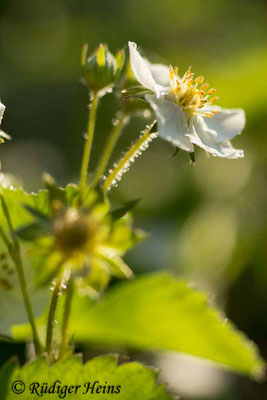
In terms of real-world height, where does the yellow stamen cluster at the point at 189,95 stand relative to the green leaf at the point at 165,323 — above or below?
above

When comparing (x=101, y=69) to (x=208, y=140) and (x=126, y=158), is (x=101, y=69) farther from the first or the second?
(x=208, y=140)

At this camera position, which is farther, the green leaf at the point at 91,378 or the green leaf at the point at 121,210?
the green leaf at the point at 91,378

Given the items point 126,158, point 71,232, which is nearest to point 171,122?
point 126,158

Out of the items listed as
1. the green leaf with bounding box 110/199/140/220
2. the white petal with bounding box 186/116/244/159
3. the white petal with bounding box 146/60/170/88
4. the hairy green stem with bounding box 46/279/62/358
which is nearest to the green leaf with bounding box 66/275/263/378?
the white petal with bounding box 186/116/244/159

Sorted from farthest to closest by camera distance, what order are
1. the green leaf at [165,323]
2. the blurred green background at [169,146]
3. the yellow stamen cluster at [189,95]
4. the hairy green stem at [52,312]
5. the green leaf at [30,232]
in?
1. the blurred green background at [169,146]
2. the green leaf at [165,323]
3. the yellow stamen cluster at [189,95]
4. the hairy green stem at [52,312]
5. the green leaf at [30,232]
